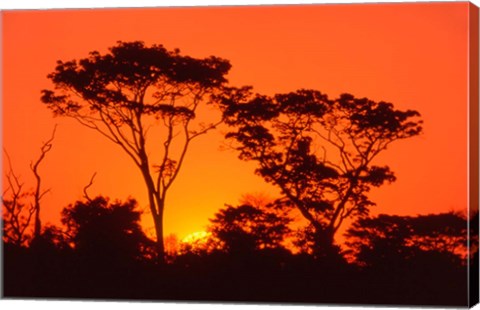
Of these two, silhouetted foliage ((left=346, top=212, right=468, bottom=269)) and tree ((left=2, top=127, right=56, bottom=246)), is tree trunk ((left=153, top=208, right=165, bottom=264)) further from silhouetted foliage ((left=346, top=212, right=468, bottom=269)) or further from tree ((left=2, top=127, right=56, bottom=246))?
silhouetted foliage ((left=346, top=212, right=468, bottom=269))

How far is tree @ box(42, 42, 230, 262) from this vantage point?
551 inches

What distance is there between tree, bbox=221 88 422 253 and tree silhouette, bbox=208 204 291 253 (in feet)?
0.64

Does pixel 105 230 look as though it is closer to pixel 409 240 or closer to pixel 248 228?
pixel 248 228

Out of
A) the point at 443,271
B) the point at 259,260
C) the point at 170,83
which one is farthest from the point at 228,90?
the point at 443,271

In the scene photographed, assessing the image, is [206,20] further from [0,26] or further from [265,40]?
[0,26]

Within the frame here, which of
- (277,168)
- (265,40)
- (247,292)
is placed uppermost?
(265,40)

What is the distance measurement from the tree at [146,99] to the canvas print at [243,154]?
11 mm

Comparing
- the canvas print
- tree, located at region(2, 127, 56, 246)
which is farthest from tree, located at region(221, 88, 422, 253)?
tree, located at region(2, 127, 56, 246)

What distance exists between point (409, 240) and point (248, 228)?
1.30 meters

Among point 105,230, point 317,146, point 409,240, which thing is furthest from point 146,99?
point 409,240

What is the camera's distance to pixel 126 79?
1407cm

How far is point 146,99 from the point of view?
46.2 feet

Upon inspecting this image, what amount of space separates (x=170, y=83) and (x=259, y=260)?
1577 millimetres

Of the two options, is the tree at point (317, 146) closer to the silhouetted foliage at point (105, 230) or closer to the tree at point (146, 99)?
the tree at point (146, 99)
